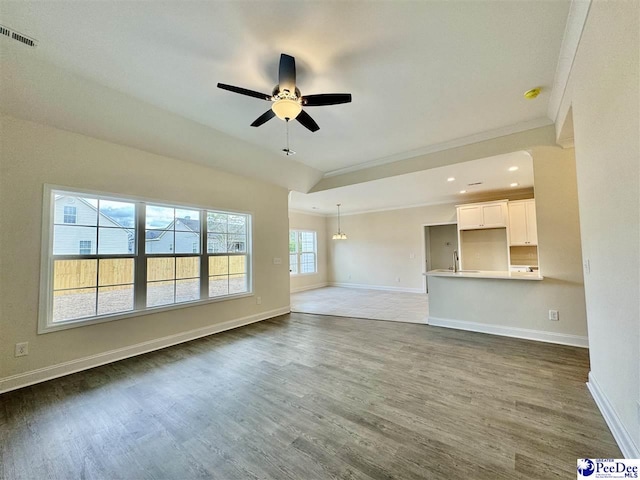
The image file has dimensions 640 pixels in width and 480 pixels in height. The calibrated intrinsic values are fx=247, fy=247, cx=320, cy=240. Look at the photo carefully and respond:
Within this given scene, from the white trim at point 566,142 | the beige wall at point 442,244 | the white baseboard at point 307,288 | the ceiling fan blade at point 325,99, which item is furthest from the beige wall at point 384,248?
the ceiling fan blade at point 325,99

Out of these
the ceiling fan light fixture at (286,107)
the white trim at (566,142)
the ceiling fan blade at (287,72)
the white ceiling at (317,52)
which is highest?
the white ceiling at (317,52)

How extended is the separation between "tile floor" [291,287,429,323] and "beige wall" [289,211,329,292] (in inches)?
21.9

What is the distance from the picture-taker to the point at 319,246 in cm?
898

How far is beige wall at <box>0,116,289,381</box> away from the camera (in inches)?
94.1

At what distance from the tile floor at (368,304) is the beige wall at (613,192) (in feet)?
9.12

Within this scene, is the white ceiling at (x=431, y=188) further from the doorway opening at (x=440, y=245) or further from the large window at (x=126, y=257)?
the large window at (x=126, y=257)

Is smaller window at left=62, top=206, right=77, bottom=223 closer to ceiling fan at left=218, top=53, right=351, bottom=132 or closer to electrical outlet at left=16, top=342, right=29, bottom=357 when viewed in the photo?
electrical outlet at left=16, top=342, right=29, bottom=357

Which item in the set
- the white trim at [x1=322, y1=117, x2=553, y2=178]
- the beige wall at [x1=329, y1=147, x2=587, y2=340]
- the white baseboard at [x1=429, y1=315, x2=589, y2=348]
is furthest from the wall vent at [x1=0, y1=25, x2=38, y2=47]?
the white baseboard at [x1=429, y1=315, x2=589, y2=348]

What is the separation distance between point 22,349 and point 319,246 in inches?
284

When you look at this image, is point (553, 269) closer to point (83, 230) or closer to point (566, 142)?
point (566, 142)

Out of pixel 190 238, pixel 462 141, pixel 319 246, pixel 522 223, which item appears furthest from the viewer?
pixel 319 246

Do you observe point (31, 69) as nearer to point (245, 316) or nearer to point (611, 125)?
point (245, 316)

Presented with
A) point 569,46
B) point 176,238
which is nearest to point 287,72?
point 569,46

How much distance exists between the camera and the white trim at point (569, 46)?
5.60ft
